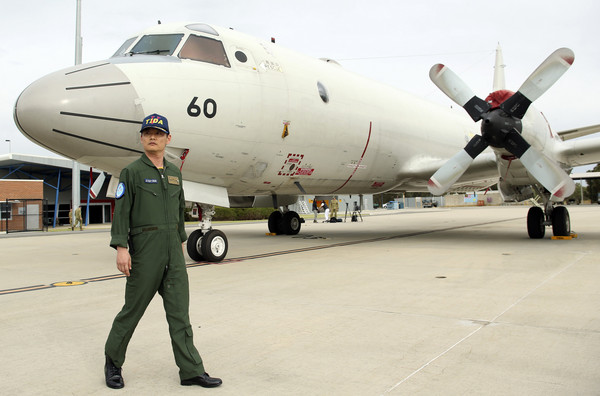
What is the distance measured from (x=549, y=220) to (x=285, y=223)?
29.3 feet

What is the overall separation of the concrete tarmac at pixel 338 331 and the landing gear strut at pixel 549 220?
526 centimetres

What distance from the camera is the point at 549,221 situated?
1388 cm

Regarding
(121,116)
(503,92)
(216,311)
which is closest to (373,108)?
(503,92)

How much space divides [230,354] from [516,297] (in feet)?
12.6

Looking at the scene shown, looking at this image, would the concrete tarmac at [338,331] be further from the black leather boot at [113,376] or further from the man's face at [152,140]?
the man's face at [152,140]

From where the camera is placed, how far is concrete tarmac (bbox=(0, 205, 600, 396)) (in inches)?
130

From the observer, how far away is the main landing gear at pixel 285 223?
17.8 meters

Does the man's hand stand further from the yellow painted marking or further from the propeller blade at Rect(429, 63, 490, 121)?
the propeller blade at Rect(429, 63, 490, 121)

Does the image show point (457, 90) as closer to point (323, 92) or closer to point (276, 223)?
point (323, 92)

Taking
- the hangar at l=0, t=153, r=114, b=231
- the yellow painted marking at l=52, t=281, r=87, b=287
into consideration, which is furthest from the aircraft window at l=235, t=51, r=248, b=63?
the hangar at l=0, t=153, r=114, b=231

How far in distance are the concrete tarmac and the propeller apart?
130 inches

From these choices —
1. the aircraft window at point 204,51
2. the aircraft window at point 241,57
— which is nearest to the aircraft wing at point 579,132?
the aircraft window at point 241,57

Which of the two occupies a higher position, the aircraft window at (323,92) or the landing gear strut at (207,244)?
the aircraft window at (323,92)

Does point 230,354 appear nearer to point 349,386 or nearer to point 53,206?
point 349,386
